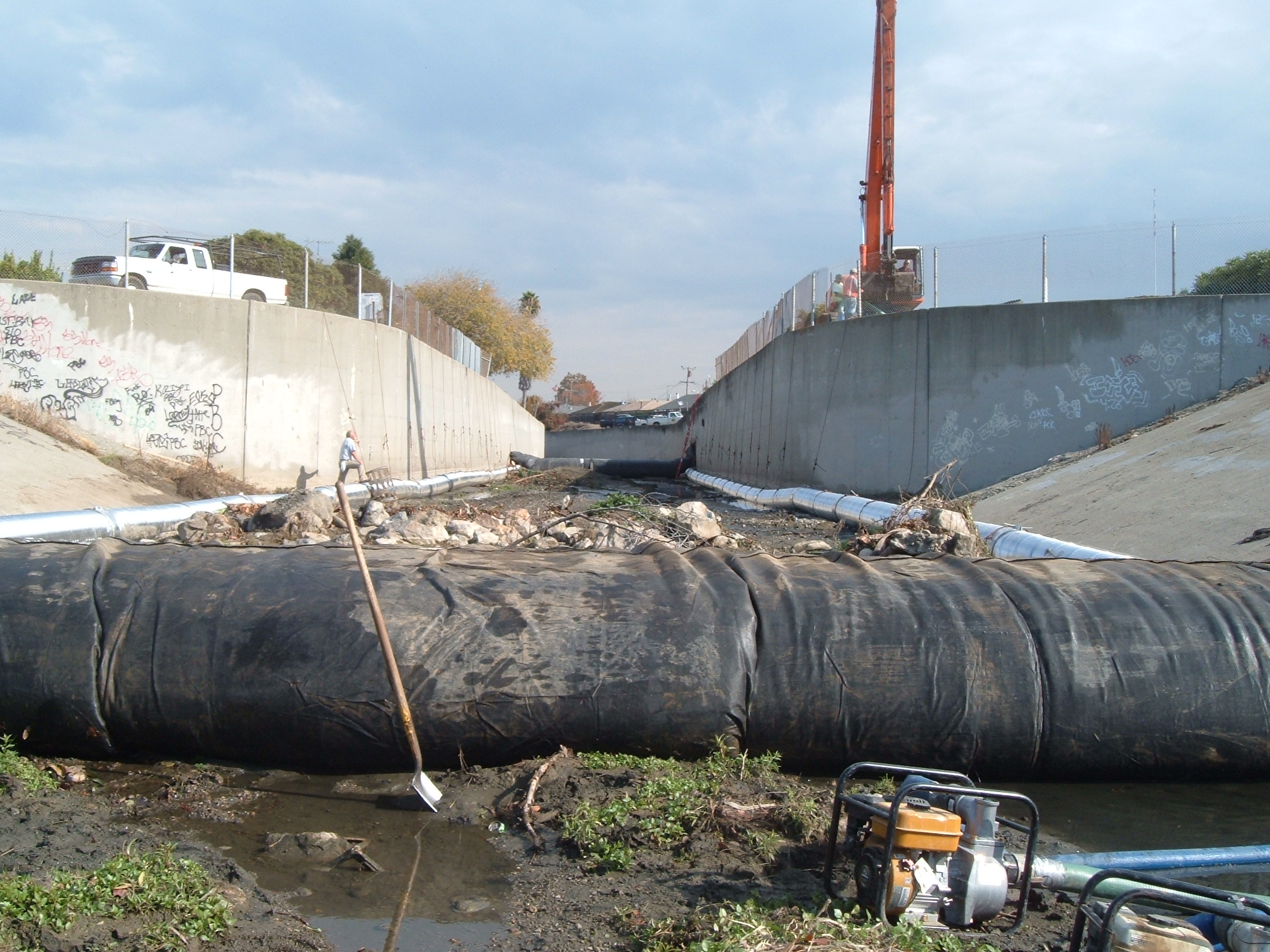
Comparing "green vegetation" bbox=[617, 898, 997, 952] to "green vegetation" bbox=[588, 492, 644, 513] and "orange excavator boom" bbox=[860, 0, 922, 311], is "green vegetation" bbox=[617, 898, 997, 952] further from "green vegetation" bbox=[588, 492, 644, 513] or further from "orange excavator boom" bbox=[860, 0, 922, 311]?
"orange excavator boom" bbox=[860, 0, 922, 311]

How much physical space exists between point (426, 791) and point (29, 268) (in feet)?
62.8

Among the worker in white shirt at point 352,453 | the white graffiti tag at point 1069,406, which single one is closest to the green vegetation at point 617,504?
the worker in white shirt at point 352,453

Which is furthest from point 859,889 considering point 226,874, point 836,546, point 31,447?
point 31,447

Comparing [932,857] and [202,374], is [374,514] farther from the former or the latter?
[932,857]

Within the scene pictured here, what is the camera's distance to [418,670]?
3.94m

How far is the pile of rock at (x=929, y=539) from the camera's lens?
27.5 ft

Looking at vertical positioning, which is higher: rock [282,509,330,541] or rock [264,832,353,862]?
rock [282,509,330,541]

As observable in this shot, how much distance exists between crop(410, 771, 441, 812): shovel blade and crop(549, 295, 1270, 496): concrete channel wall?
1320 centimetres

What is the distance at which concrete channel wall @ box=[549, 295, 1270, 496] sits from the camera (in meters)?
15.2

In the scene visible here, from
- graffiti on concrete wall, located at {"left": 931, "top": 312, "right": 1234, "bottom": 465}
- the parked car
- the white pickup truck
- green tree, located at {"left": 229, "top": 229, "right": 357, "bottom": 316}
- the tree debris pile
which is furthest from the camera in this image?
Answer: the parked car

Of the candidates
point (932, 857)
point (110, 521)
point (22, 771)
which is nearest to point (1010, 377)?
point (110, 521)

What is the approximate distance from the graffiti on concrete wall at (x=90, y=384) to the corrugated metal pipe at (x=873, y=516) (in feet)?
33.8

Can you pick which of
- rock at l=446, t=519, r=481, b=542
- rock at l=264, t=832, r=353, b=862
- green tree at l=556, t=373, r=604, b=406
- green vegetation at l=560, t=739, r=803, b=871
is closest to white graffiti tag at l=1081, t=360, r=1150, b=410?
rock at l=446, t=519, r=481, b=542

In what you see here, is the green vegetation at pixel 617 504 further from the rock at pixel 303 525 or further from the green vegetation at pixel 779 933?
the green vegetation at pixel 779 933
